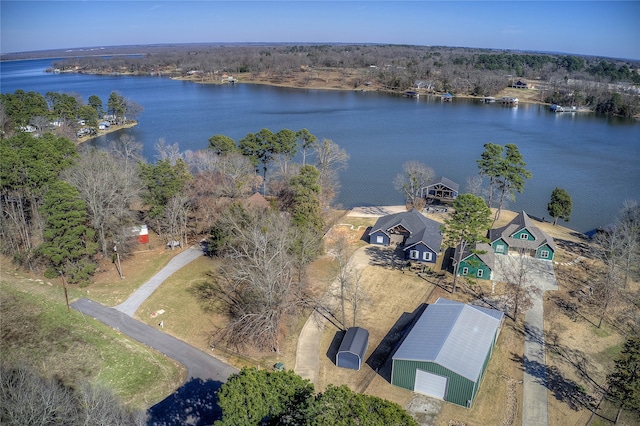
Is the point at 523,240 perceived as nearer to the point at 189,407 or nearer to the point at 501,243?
the point at 501,243

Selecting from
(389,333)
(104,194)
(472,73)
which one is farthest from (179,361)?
(472,73)

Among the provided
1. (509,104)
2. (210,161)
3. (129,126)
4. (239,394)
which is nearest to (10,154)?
(210,161)

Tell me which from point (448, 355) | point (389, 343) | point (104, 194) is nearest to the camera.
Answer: point (448, 355)

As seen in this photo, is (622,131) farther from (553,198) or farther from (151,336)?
(151,336)

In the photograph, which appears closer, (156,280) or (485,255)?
(156,280)

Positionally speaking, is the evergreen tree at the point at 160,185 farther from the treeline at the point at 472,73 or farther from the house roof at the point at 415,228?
the treeline at the point at 472,73
